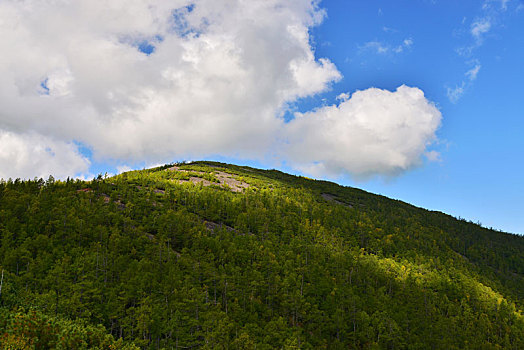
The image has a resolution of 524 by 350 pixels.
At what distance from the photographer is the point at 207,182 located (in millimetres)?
143125

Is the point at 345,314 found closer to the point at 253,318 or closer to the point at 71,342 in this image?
the point at 253,318

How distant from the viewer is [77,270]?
48688mm

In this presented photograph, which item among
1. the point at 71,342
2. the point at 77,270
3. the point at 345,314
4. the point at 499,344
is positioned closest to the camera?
the point at 71,342

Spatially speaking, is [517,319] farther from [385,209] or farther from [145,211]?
[145,211]

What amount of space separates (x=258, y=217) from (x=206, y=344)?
64.2 meters

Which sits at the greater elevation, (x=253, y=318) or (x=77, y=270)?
(x=77, y=270)

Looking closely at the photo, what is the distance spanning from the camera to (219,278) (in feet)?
204

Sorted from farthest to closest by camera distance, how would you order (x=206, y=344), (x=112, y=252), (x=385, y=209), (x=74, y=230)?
(x=385, y=209), (x=74, y=230), (x=112, y=252), (x=206, y=344)

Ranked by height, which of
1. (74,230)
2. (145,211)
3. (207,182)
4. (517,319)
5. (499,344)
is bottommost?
(499,344)

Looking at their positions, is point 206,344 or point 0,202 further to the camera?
point 0,202

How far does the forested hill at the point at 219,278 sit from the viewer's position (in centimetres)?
4462

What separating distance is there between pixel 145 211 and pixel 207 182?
61695 mm

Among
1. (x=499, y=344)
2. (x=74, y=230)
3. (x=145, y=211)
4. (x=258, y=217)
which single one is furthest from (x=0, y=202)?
(x=499, y=344)

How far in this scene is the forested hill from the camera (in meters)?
44.6
